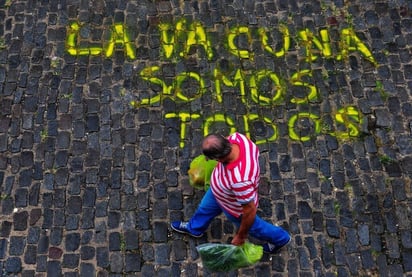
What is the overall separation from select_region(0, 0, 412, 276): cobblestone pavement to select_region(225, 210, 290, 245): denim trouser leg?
341 millimetres

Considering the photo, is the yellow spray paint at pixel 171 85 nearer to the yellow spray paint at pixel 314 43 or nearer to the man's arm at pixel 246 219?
the yellow spray paint at pixel 314 43

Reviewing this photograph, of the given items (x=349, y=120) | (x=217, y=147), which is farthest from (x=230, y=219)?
(x=349, y=120)

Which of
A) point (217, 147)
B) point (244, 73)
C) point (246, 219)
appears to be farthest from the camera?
point (244, 73)

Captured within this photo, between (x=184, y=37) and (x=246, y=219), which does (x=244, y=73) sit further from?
(x=246, y=219)

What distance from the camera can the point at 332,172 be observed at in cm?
Answer: 672

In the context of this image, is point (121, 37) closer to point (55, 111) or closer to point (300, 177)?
point (55, 111)

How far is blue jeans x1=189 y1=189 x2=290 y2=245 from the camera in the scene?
18.8 feet

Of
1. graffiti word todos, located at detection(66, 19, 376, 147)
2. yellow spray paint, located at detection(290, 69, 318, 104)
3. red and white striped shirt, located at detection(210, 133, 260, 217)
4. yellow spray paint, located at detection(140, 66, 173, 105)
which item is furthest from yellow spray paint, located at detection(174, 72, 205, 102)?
red and white striped shirt, located at detection(210, 133, 260, 217)

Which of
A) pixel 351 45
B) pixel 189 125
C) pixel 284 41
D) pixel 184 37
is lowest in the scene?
pixel 189 125

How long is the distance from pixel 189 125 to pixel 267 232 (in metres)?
1.81

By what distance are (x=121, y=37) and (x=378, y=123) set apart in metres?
3.49

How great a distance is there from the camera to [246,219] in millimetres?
5156

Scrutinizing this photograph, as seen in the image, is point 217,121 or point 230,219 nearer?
point 230,219

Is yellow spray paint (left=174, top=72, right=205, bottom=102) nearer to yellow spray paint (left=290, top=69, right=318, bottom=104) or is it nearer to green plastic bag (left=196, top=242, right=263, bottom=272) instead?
yellow spray paint (left=290, top=69, right=318, bottom=104)
